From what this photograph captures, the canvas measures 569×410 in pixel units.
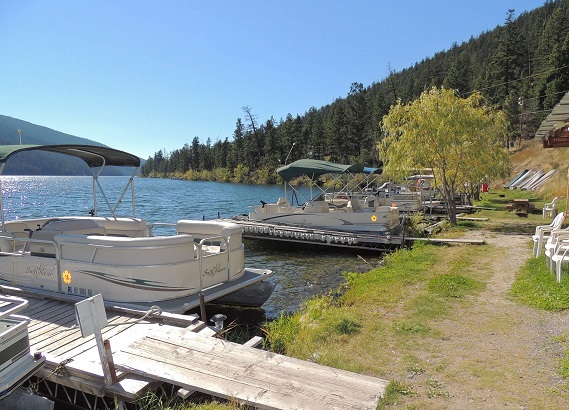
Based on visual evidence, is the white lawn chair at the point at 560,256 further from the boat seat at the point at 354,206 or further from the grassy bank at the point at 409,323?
the boat seat at the point at 354,206

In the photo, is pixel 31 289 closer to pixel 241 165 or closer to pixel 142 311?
pixel 142 311

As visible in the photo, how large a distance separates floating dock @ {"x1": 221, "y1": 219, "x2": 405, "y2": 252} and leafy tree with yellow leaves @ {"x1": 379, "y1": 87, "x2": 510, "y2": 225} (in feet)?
12.2

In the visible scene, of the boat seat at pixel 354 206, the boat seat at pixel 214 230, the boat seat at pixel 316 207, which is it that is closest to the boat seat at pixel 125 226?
the boat seat at pixel 214 230

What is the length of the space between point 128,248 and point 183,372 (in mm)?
3164

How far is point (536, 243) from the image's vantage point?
10539 mm

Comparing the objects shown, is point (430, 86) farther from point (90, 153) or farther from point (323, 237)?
point (90, 153)

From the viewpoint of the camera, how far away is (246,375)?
15.5ft

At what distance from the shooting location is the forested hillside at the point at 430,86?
56875 mm

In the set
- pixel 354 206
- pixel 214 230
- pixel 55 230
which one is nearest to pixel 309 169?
pixel 354 206

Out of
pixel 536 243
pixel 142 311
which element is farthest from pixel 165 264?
pixel 536 243

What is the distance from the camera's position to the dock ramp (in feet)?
13.8

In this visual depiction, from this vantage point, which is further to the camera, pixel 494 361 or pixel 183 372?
pixel 494 361

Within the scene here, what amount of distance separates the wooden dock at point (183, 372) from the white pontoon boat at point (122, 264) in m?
1.02

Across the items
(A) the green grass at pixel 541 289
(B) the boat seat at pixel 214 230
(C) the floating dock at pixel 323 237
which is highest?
(B) the boat seat at pixel 214 230
